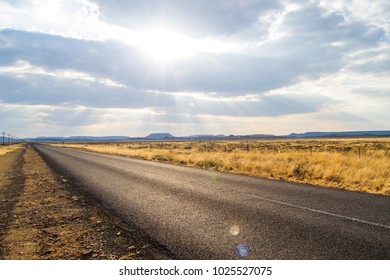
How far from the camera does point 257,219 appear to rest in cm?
676

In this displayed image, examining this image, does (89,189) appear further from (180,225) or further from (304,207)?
(304,207)

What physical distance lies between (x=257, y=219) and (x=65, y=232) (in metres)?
4.17

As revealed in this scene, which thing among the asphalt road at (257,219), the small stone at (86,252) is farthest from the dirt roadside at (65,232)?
the asphalt road at (257,219)

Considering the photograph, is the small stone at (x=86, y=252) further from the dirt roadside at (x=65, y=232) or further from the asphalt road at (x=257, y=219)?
the asphalt road at (x=257, y=219)

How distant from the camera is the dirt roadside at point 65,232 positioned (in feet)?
16.9

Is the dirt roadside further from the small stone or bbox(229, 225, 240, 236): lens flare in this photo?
bbox(229, 225, 240, 236): lens flare

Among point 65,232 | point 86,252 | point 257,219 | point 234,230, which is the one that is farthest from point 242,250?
point 65,232

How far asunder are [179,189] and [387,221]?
21.3 ft

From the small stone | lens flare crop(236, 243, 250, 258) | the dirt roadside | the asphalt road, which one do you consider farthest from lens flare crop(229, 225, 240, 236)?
the small stone

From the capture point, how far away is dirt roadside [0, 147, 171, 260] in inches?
203

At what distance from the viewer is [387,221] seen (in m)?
6.43

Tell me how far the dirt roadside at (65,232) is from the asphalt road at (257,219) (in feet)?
1.37
